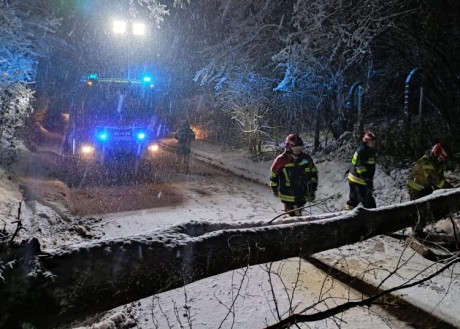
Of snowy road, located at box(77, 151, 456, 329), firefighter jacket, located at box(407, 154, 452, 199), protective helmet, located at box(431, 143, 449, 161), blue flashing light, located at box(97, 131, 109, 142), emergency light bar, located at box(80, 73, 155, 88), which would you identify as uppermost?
emergency light bar, located at box(80, 73, 155, 88)

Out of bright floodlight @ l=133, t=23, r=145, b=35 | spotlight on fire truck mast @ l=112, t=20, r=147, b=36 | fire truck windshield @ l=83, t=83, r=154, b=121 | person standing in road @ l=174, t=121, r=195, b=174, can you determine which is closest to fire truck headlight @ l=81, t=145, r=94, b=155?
fire truck windshield @ l=83, t=83, r=154, b=121

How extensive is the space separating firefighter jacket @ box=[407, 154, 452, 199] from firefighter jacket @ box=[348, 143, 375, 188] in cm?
68

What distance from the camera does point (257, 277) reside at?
15.2ft

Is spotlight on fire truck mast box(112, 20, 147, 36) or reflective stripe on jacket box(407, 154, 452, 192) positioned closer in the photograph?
reflective stripe on jacket box(407, 154, 452, 192)

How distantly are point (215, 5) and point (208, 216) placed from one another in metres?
12.8

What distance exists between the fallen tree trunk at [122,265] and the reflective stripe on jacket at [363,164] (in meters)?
3.38

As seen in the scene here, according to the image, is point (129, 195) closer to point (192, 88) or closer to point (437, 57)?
point (437, 57)

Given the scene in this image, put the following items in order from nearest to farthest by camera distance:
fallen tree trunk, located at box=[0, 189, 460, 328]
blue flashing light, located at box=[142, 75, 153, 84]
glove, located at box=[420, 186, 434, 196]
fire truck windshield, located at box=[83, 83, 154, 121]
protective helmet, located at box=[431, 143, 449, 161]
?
fallen tree trunk, located at box=[0, 189, 460, 328] → protective helmet, located at box=[431, 143, 449, 161] → glove, located at box=[420, 186, 434, 196] → fire truck windshield, located at box=[83, 83, 154, 121] → blue flashing light, located at box=[142, 75, 153, 84]

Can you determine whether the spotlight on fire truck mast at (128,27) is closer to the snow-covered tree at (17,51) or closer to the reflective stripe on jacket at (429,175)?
the snow-covered tree at (17,51)

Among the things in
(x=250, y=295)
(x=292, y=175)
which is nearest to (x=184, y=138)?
(x=292, y=175)

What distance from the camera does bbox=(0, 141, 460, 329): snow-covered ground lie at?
3.69 metres

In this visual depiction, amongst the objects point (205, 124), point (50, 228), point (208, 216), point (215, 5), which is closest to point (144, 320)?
point (50, 228)

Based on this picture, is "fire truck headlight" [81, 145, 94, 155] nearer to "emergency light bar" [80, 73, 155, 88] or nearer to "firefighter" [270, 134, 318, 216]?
"emergency light bar" [80, 73, 155, 88]

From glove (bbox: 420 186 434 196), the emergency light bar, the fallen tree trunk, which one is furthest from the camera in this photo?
the emergency light bar
